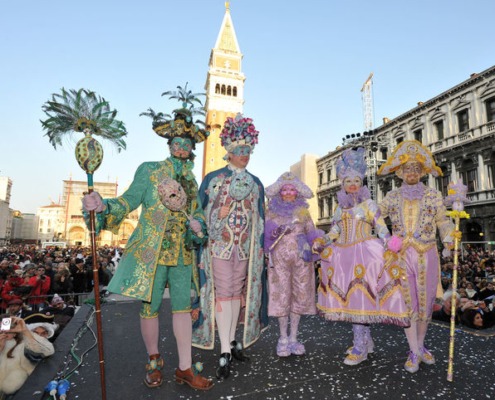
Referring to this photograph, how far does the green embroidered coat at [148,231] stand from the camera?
2.47m

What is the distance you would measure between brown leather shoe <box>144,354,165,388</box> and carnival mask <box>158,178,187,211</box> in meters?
1.26

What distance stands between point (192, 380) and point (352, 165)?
2.62 metres

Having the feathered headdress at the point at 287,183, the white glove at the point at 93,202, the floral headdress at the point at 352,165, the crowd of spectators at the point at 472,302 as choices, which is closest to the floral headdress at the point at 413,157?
the floral headdress at the point at 352,165

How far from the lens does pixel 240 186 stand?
310 cm

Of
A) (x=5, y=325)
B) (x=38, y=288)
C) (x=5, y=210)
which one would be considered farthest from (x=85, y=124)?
(x=5, y=210)

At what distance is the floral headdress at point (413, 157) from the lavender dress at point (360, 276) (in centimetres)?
53

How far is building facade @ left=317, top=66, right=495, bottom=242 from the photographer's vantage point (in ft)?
58.1

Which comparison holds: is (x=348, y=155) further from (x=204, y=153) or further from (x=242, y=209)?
(x=204, y=153)

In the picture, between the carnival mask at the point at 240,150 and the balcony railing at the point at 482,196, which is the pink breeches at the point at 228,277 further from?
the balcony railing at the point at 482,196

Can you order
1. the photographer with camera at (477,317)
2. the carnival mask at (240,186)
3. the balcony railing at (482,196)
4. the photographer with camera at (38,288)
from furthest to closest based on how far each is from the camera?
the balcony railing at (482,196), the photographer with camera at (38,288), the photographer with camera at (477,317), the carnival mask at (240,186)

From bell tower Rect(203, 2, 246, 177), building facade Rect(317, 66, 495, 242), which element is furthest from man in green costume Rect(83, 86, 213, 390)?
bell tower Rect(203, 2, 246, 177)

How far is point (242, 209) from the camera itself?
314 cm

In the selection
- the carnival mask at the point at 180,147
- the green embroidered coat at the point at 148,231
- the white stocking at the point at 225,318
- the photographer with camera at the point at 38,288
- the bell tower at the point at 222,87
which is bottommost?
the photographer with camera at the point at 38,288

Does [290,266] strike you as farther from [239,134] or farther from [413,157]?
[413,157]
